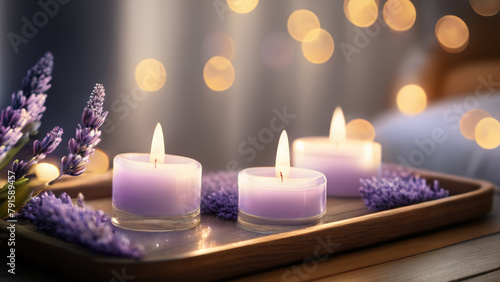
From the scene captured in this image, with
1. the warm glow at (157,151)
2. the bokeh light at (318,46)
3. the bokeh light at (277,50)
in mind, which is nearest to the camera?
the warm glow at (157,151)

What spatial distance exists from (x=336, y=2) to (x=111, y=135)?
82 cm

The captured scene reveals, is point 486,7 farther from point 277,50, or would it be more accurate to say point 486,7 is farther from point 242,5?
point 242,5

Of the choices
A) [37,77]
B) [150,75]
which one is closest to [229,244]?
[37,77]

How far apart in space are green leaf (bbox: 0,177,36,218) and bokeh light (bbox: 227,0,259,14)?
0.72 meters

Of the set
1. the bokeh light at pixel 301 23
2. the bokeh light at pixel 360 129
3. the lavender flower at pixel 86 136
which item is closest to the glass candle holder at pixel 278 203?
the lavender flower at pixel 86 136

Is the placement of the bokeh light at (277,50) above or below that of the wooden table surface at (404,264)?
above

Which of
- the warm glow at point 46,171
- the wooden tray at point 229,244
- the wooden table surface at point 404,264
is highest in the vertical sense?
the warm glow at point 46,171

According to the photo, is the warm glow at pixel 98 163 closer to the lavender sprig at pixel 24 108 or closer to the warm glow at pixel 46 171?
the warm glow at pixel 46 171

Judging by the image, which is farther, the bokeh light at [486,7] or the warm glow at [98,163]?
the bokeh light at [486,7]

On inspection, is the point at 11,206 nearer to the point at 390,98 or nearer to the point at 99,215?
the point at 99,215

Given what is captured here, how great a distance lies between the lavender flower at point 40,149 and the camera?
2.43 ft

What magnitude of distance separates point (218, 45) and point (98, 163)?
16.4 inches

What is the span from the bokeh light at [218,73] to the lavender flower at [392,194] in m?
0.48

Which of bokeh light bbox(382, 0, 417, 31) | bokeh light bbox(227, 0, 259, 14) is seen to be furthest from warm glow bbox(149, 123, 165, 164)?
bokeh light bbox(382, 0, 417, 31)
